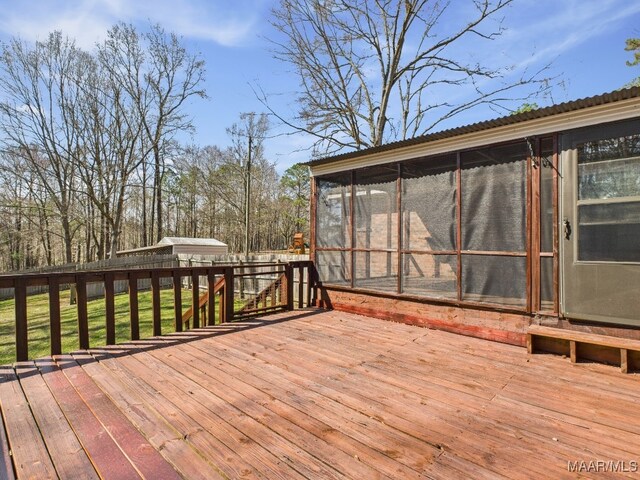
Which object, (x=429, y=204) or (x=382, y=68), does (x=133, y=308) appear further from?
(x=382, y=68)

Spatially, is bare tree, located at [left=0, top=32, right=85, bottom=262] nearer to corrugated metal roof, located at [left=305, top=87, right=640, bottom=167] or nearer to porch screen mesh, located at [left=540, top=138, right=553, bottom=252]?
corrugated metal roof, located at [left=305, top=87, right=640, bottom=167]

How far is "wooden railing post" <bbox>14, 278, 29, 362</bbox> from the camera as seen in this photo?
9.95ft

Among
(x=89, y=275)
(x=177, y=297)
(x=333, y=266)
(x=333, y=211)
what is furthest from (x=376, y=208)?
(x=89, y=275)

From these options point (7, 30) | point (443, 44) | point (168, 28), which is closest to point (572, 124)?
point (443, 44)

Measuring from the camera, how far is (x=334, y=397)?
95.7 inches

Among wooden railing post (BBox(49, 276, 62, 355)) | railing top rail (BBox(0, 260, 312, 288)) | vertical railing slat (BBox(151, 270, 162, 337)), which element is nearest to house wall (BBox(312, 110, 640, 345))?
railing top rail (BBox(0, 260, 312, 288))

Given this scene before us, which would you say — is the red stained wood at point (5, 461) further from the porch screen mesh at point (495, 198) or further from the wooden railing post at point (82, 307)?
the porch screen mesh at point (495, 198)

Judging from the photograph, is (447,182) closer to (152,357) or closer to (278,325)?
(278,325)

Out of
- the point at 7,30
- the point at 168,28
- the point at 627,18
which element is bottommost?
the point at 627,18

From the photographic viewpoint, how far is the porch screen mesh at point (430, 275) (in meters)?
4.12

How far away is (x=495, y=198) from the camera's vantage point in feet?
12.4

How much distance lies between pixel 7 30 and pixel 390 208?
1589cm

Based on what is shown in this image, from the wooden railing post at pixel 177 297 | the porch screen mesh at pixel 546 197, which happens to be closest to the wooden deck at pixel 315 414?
the wooden railing post at pixel 177 297

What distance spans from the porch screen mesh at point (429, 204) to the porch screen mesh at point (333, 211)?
1.02 m
